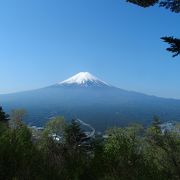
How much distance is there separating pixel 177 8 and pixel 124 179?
5163mm

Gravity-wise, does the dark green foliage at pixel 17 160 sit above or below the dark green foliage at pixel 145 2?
below

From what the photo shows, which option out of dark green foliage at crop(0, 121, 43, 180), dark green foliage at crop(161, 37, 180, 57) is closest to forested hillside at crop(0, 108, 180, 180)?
dark green foliage at crop(0, 121, 43, 180)

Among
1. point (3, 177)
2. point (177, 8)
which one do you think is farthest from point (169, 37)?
point (3, 177)

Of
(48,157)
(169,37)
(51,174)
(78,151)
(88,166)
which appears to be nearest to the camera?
(169,37)

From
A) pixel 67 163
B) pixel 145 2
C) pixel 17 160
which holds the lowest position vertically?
pixel 67 163

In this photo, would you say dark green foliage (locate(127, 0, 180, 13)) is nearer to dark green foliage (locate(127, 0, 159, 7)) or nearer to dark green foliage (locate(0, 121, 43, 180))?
dark green foliage (locate(127, 0, 159, 7))

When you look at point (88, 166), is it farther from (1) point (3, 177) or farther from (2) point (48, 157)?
(1) point (3, 177)

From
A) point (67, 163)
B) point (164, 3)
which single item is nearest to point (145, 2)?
point (164, 3)

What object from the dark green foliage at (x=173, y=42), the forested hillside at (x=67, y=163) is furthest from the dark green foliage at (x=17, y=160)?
the dark green foliage at (x=173, y=42)

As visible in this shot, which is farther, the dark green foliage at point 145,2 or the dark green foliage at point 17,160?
the dark green foliage at point 145,2

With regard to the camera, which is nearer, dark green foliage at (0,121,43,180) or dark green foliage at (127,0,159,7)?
dark green foliage at (0,121,43,180)

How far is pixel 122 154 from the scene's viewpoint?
13.5 meters

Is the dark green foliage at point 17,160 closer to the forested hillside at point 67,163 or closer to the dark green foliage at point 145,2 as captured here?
the forested hillside at point 67,163

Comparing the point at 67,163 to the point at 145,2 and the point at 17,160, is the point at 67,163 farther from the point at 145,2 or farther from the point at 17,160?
the point at 145,2
